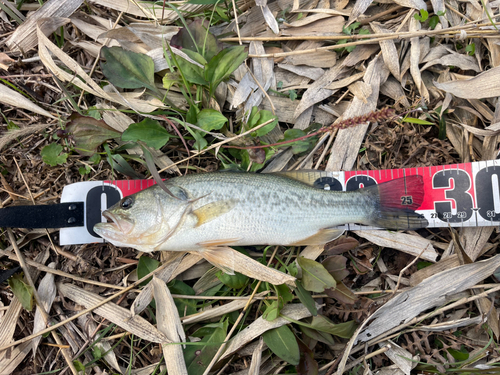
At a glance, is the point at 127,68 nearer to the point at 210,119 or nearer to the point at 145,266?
the point at 210,119

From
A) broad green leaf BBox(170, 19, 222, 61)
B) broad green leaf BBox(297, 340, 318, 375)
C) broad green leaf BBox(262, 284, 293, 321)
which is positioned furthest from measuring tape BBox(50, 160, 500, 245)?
broad green leaf BBox(170, 19, 222, 61)

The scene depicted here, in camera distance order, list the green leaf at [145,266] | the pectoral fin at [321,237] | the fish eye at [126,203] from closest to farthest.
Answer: the fish eye at [126,203], the pectoral fin at [321,237], the green leaf at [145,266]

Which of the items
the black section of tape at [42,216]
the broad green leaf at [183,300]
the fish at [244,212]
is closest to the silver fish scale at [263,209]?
the fish at [244,212]

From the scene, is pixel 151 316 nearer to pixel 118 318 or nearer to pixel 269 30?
pixel 118 318

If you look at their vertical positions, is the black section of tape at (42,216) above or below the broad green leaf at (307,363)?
above

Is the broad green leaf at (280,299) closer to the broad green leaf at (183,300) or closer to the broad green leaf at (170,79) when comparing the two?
the broad green leaf at (183,300)

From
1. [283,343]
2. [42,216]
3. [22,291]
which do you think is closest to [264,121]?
[283,343]
